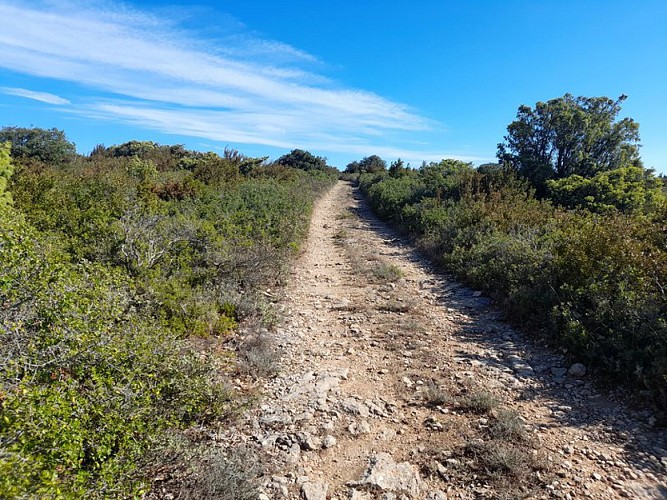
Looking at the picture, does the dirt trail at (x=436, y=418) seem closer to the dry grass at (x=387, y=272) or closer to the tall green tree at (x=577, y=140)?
the dry grass at (x=387, y=272)

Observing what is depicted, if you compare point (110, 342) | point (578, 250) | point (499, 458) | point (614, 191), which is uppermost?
point (614, 191)

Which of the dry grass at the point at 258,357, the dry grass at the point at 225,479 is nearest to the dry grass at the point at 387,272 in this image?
the dry grass at the point at 258,357

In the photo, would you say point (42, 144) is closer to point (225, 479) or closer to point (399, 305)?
point (399, 305)

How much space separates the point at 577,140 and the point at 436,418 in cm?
1602

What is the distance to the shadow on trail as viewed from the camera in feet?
10.0

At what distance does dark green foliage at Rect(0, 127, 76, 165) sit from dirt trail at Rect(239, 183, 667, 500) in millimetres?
24988

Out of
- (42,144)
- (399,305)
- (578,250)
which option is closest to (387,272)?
(399,305)

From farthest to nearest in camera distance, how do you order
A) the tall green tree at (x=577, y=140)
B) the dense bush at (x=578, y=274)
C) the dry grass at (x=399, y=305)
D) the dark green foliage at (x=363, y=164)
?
the dark green foliage at (x=363, y=164)
the tall green tree at (x=577, y=140)
the dry grass at (x=399, y=305)
the dense bush at (x=578, y=274)

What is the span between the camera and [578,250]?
560 centimetres

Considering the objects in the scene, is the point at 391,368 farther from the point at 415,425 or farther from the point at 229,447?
the point at 229,447

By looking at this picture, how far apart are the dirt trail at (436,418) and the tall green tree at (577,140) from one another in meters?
12.5

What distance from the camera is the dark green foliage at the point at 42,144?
2303 cm

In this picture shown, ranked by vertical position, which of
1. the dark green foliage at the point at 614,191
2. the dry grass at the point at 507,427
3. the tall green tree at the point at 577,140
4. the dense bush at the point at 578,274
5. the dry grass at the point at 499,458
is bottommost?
the dry grass at the point at 499,458

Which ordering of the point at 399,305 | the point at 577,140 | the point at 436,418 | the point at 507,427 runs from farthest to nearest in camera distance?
the point at 577,140
the point at 399,305
the point at 436,418
the point at 507,427
